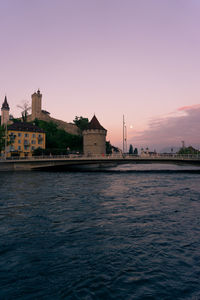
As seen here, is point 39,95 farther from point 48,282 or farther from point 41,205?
point 48,282

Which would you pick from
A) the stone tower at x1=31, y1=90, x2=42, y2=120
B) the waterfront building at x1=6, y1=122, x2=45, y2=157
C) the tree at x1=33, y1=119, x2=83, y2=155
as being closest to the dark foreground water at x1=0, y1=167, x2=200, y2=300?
the waterfront building at x1=6, y1=122, x2=45, y2=157

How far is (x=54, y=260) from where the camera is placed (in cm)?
701

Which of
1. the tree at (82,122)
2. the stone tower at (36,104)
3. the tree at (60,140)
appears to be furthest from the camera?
the stone tower at (36,104)

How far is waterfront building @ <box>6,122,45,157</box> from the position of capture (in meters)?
70.7

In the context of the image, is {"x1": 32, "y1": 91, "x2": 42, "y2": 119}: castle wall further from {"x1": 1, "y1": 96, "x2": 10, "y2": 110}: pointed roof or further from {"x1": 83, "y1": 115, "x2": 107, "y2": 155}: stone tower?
{"x1": 83, "y1": 115, "x2": 107, "y2": 155}: stone tower

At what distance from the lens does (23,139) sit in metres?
73.6

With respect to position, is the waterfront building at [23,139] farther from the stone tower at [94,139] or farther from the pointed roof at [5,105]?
the pointed roof at [5,105]

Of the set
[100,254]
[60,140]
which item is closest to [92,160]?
[100,254]

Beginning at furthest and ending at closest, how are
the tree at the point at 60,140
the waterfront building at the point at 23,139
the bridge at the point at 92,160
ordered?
the tree at the point at 60,140
the waterfront building at the point at 23,139
the bridge at the point at 92,160

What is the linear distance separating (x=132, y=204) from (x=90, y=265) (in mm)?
9337

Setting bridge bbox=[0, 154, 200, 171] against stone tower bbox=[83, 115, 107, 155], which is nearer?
bridge bbox=[0, 154, 200, 171]

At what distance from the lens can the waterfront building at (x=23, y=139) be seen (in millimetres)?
70688

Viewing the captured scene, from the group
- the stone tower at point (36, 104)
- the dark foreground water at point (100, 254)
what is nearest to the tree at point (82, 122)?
the stone tower at point (36, 104)

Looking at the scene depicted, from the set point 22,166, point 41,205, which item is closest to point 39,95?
point 22,166
